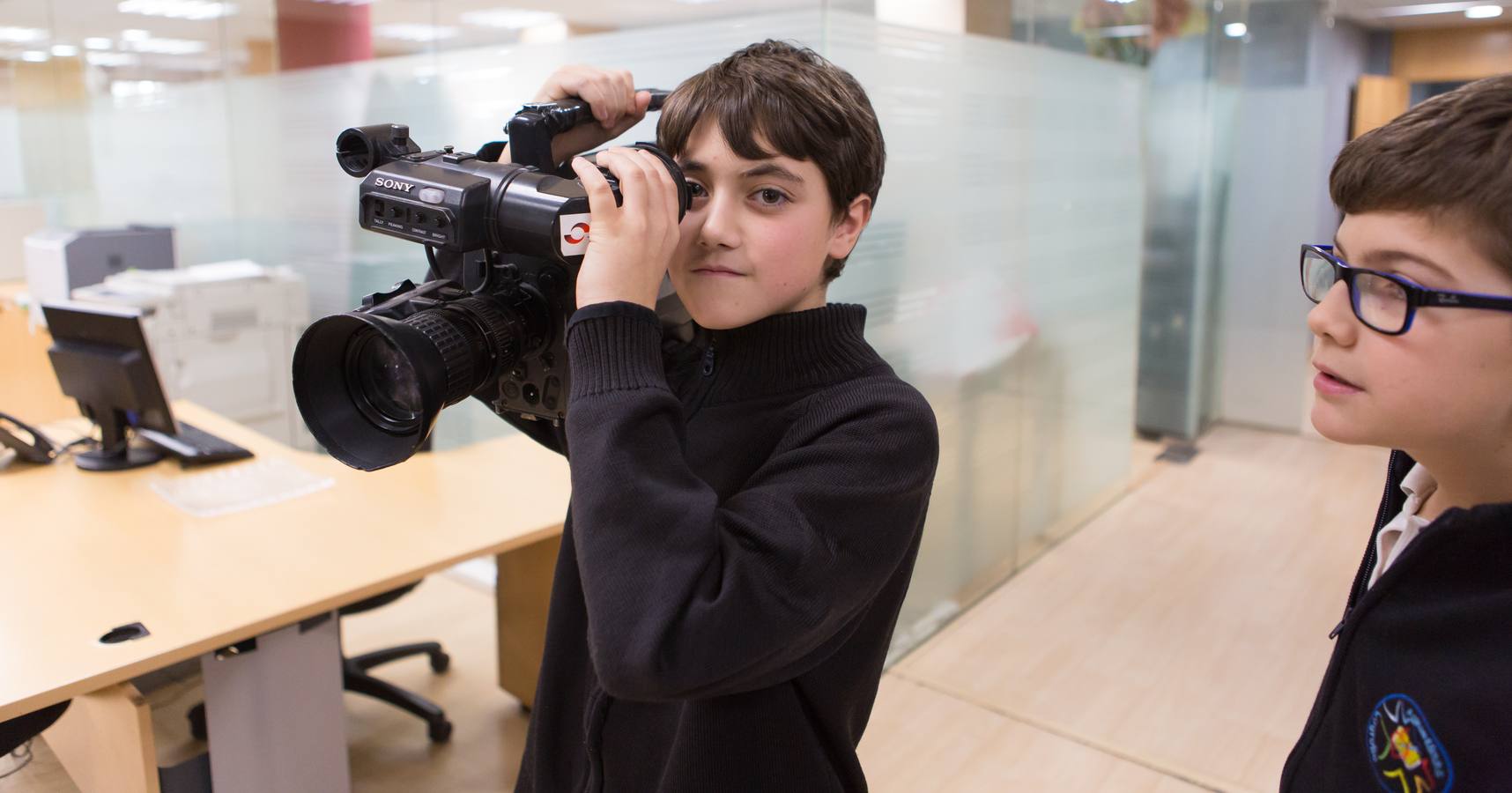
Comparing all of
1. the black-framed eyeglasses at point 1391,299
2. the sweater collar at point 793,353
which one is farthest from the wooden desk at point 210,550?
the black-framed eyeglasses at point 1391,299

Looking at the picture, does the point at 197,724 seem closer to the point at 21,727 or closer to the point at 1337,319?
the point at 21,727

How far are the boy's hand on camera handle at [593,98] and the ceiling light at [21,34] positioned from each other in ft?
19.8

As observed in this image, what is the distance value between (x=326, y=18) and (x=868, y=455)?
322cm

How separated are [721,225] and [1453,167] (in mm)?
520

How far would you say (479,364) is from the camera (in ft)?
2.97

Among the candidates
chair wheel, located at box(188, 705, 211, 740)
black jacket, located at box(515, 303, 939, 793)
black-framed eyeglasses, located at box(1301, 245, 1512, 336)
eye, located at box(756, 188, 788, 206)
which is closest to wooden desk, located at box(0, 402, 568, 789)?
chair wheel, located at box(188, 705, 211, 740)

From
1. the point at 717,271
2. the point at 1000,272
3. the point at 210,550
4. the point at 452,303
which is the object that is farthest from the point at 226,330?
the point at 717,271

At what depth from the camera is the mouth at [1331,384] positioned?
0.67 metres

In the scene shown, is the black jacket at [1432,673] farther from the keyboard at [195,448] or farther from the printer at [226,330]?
the printer at [226,330]

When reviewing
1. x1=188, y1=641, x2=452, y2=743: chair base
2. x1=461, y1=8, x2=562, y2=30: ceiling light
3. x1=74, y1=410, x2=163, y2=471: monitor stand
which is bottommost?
x1=188, y1=641, x2=452, y2=743: chair base

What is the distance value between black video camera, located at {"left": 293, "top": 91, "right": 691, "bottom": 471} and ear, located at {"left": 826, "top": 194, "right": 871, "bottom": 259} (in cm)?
15

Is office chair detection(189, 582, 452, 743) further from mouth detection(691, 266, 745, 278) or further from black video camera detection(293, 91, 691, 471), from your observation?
mouth detection(691, 266, 745, 278)

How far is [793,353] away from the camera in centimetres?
95

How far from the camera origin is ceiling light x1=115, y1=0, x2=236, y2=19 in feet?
13.3
